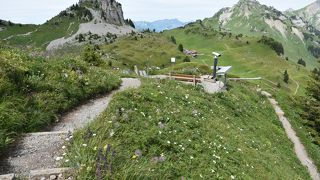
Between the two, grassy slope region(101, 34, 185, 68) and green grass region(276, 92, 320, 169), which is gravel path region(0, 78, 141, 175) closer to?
green grass region(276, 92, 320, 169)

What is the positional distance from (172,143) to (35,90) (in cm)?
657

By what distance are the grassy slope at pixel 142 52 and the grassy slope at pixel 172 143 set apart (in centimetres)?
11518

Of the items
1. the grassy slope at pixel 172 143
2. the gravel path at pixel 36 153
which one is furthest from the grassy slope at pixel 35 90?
the grassy slope at pixel 172 143

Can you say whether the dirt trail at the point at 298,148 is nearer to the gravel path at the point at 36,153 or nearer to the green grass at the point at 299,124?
the green grass at the point at 299,124

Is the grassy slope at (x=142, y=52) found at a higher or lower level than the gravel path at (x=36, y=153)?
lower

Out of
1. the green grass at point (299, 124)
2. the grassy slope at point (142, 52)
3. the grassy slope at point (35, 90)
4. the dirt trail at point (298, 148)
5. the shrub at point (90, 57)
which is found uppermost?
the grassy slope at point (35, 90)

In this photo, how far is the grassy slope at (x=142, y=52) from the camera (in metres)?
142

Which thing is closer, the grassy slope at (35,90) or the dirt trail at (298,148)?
the grassy slope at (35,90)

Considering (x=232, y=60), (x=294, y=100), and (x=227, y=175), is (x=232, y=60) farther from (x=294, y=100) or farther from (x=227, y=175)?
(x=227, y=175)

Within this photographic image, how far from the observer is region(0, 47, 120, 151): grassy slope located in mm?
12500

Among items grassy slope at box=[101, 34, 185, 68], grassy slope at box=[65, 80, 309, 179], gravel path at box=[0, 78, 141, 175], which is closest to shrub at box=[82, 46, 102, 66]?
grassy slope at box=[65, 80, 309, 179]

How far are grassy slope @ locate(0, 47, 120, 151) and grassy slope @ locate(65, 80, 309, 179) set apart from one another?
251cm

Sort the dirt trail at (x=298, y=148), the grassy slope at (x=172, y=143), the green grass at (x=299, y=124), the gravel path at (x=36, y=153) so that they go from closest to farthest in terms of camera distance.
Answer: the gravel path at (x=36, y=153) < the grassy slope at (x=172, y=143) < the dirt trail at (x=298, y=148) < the green grass at (x=299, y=124)

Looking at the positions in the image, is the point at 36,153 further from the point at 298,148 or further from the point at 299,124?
the point at 299,124
